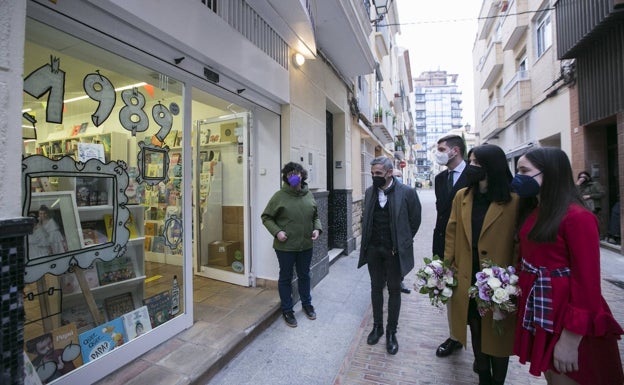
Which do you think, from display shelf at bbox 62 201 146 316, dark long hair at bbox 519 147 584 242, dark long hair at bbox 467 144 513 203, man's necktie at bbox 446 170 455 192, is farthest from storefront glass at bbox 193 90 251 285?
dark long hair at bbox 519 147 584 242

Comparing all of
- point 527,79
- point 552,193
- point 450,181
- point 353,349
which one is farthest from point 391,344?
point 527,79

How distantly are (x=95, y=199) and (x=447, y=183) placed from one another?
3.06 meters

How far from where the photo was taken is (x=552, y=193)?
1621 millimetres

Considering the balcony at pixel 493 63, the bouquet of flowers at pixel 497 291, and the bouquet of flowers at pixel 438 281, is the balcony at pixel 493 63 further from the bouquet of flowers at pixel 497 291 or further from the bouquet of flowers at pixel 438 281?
the bouquet of flowers at pixel 497 291

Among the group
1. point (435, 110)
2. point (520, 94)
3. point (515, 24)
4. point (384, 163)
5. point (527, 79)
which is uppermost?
point (435, 110)

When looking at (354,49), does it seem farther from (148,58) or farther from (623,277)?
(623,277)

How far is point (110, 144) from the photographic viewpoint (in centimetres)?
237

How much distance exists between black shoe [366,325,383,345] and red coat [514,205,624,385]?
1682 millimetres

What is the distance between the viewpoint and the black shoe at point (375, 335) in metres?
3.11

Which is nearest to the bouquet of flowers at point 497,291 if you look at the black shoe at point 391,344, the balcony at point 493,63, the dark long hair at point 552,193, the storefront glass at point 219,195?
the dark long hair at point 552,193

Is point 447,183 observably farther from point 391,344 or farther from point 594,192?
point 594,192

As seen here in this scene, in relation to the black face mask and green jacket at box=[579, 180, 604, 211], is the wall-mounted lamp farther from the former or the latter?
green jacket at box=[579, 180, 604, 211]

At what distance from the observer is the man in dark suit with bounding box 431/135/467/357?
9.59ft

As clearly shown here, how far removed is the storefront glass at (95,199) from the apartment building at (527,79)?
8.65 m
